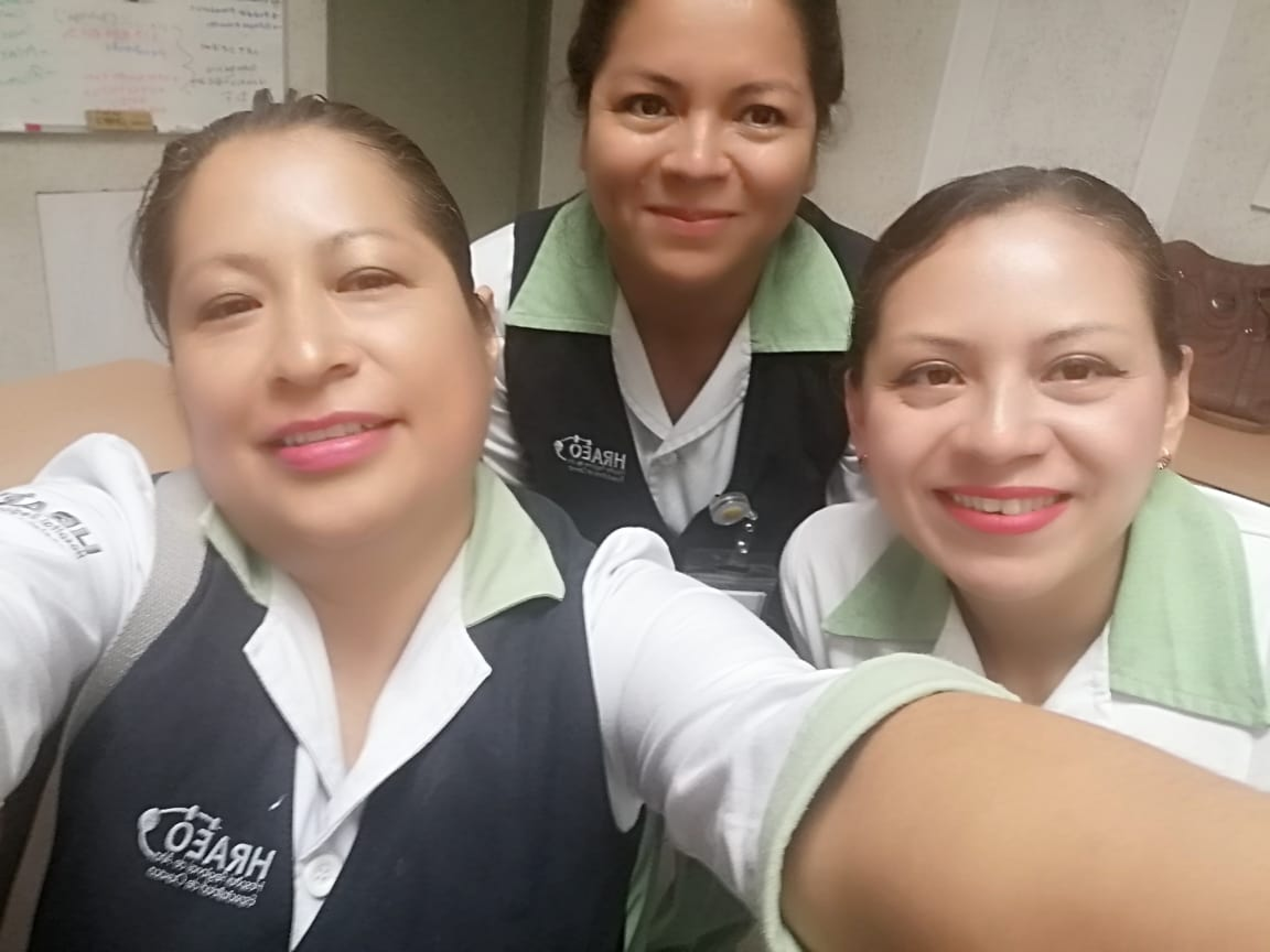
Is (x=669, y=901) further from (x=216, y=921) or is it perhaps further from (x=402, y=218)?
(x=402, y=218)

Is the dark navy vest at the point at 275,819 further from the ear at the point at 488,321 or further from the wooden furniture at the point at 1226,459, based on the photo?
the wooden furniture at the point at 1226,459

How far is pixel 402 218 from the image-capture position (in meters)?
0.75

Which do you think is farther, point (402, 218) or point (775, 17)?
point (775, 17)

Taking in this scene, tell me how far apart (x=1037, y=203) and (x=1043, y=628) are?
0.36 meters

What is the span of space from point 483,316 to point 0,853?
21.7 inches

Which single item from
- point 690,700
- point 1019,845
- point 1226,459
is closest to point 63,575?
point 690,700

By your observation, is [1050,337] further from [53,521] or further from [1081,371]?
[53,521]

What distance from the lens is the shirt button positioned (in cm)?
66

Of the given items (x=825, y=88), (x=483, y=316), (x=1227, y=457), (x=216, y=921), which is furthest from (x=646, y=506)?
(x=1227, y=457)

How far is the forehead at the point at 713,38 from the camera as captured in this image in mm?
1016

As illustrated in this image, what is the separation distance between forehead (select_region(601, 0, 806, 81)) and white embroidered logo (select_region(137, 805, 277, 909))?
0.83m

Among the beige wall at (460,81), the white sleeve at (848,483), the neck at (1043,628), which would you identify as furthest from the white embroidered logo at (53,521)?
the beige wall at (460,81)

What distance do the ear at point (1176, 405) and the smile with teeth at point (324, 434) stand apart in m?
0.65

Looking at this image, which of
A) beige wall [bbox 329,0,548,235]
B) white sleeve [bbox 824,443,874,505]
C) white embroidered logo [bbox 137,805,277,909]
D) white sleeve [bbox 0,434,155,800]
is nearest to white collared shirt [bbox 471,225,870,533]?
white sleeve [bbox 824,443,874,505]
